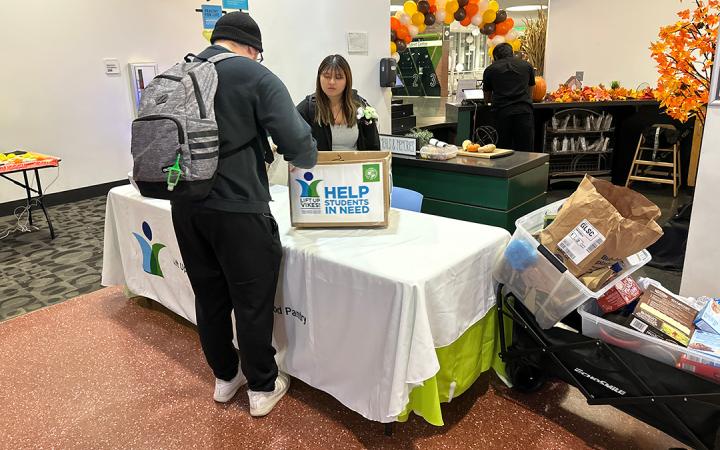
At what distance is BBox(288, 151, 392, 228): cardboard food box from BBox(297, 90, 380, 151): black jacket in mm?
807

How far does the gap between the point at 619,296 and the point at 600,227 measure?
1.15 feet

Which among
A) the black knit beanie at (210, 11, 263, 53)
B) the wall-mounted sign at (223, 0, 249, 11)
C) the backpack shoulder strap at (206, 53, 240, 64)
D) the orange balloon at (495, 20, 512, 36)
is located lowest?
the backpack shoulder strap at (206, 53, 240, 64)

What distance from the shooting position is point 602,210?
5.27ft

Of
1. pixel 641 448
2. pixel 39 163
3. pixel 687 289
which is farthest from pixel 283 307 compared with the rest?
pixel 39 163

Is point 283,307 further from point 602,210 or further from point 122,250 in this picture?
point 122,250

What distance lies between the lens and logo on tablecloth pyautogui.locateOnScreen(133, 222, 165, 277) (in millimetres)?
2633

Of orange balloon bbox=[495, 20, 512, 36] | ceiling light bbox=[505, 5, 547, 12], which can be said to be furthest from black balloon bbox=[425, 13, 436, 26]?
ceiling light bbox=[505, 5, 547, 12]

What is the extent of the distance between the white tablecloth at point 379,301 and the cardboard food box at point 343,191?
55mm

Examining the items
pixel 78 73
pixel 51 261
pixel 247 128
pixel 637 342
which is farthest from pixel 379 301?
pixel 78 73

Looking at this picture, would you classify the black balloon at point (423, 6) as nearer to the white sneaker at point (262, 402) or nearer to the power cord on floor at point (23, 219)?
the power cord on floor at point (23, 219)

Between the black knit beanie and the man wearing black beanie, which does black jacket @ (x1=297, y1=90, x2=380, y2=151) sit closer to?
the man wearing black beanie

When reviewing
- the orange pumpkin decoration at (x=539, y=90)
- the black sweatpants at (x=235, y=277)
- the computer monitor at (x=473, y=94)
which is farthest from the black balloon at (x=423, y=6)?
the black sweatpants at (x=235, y=277)

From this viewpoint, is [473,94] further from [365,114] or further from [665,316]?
[665,316]

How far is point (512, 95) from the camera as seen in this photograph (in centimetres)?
513
